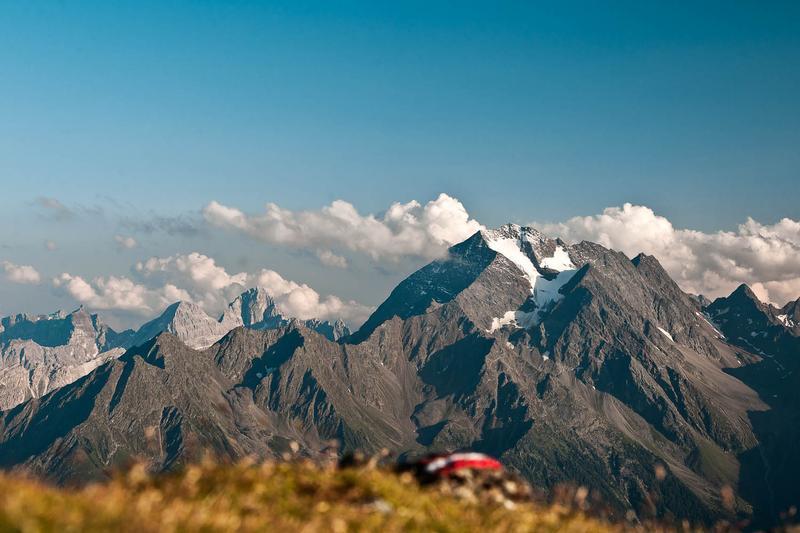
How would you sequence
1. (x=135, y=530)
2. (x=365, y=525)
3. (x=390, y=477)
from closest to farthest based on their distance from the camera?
(x=135, y=530)
(x=365, y=525)
(x=390, y=477)

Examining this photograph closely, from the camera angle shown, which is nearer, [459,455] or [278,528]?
[278,528]

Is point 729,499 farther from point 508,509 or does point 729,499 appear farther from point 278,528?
point 278,528

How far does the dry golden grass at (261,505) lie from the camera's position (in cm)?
1314

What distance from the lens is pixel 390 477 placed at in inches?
813

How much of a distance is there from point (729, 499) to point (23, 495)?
51.7 ft

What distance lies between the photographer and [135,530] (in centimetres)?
1227

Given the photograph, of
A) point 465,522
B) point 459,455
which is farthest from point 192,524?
point 459,455

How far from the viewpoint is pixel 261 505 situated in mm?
16047

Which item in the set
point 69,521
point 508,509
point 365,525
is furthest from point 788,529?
point 69,521

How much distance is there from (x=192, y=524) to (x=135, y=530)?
1.10 m

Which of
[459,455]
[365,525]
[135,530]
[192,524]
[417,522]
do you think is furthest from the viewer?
[459,455]

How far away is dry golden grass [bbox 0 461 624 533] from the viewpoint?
13141 millimetres

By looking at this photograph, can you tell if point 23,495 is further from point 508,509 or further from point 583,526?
point 583,526

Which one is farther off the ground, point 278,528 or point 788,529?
point 788,529
